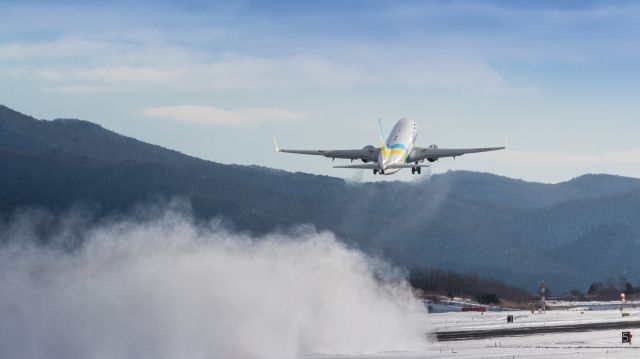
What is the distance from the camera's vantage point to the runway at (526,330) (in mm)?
122250

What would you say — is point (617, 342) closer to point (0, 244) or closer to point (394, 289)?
point (394, 289)

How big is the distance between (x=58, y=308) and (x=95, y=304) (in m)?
2.78

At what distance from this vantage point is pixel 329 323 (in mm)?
101125

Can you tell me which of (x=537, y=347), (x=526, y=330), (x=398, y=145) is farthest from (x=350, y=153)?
(x=537, y=347)

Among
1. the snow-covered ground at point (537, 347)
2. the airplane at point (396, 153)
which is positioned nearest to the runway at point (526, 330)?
the snow-covered ground at point (537, 347)

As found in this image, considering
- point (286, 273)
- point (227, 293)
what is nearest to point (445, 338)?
point (286, 273)

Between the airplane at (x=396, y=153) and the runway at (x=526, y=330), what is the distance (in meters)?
25.3

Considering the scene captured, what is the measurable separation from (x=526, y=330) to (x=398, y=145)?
36.9 m

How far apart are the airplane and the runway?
2534cm

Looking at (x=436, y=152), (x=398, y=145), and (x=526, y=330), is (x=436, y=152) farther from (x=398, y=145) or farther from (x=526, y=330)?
(x=526, y=330)

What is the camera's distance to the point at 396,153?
15500 centimetres

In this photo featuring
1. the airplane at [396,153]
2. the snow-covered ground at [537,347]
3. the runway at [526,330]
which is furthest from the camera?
the airplane at [396,153]

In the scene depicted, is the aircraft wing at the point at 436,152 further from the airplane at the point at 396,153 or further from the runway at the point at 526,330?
the runway at the point at 526,330

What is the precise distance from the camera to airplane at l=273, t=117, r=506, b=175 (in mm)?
149875
